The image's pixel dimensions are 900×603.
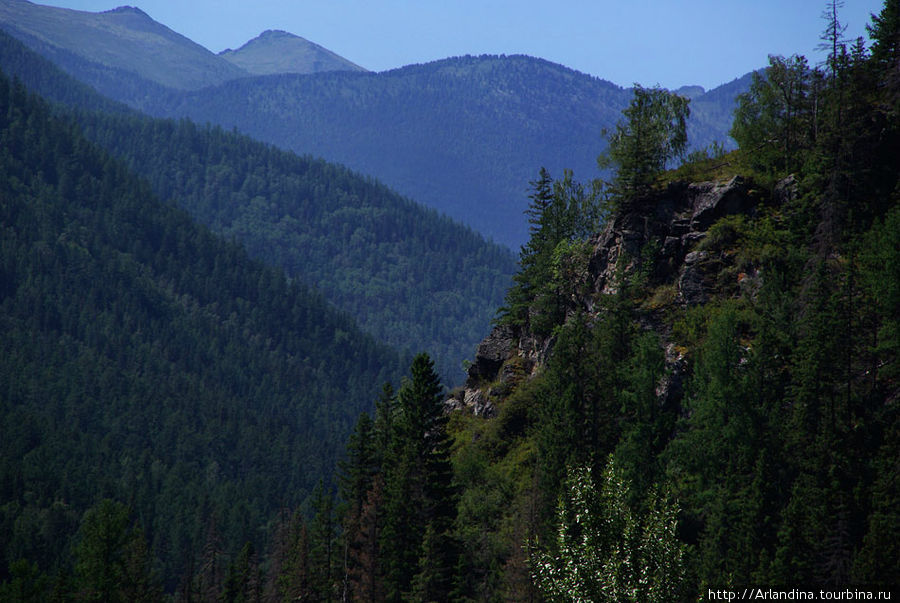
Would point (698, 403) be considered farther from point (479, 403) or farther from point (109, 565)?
point (109, 565)

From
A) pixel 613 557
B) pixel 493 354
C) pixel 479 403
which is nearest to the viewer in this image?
pixel 613 557

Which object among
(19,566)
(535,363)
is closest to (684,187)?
(535,363)

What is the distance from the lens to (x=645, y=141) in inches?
2815

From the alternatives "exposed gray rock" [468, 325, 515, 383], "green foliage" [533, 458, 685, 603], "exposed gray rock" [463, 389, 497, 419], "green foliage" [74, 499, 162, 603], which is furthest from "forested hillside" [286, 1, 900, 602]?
"green foliage" [74, 499, 162, 603]

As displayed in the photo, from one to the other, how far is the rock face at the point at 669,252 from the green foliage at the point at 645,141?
2194 mm

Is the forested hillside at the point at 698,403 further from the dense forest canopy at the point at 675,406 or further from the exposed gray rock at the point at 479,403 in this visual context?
the exposed gray rock at the point at 479,403

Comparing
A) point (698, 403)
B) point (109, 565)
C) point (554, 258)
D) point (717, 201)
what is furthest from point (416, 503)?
point (109, 565)

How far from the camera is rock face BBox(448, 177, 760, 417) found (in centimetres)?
6400

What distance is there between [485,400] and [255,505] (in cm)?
12410

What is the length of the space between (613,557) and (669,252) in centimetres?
3858

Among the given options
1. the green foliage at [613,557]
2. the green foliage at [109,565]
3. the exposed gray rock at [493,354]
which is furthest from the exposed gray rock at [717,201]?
the green foliage at [109,565]

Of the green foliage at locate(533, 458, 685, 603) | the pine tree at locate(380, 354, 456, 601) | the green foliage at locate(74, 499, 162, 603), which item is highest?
the green foliage at locate(533, 458, 685, 603)

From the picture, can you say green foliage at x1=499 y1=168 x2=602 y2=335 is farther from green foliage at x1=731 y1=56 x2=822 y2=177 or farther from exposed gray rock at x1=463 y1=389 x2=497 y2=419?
green foliage at x1=731 y1=56 x2=822 y2=177

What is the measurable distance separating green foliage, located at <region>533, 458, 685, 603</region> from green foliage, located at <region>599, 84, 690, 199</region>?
132ft
